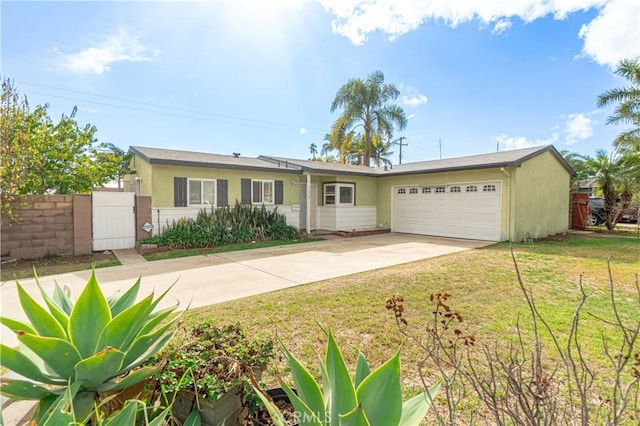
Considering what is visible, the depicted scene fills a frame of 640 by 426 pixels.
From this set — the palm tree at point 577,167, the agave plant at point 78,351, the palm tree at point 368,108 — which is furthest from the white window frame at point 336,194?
→ the agave plant at point 78,351

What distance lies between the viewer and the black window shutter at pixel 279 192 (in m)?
14.0

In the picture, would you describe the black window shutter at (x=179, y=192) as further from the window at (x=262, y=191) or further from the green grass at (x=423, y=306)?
the green grass at (x=423, y=306)

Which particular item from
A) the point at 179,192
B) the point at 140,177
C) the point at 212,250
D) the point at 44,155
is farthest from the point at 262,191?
the point at 44,155

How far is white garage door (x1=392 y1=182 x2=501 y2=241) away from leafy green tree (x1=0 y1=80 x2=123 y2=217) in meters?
13.6

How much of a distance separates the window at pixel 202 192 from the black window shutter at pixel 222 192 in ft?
0.52

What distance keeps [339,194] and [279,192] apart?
3145mm

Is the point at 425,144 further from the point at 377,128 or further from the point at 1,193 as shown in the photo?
the point at 1,193

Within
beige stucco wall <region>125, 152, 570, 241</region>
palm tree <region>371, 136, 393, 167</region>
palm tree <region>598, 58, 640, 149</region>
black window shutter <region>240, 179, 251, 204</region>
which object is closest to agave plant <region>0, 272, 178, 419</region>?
beige stucco wall <region>125, 152, 570, 241</region>

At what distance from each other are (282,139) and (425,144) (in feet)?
63.3

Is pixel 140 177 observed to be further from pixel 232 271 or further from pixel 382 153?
pixel 382 153

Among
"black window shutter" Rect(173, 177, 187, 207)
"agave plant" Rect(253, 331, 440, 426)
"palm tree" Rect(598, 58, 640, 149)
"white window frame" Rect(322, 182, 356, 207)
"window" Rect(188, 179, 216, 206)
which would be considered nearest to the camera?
"agave plant" Rect(253, 331, 440, 426)

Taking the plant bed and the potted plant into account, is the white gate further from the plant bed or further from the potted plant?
the plant bed

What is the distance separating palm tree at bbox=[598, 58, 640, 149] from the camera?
46.6 feet

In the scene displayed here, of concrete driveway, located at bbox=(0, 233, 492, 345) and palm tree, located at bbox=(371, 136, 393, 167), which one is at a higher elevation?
palm tree, located at bbox=(371, 136, 393, 167)
